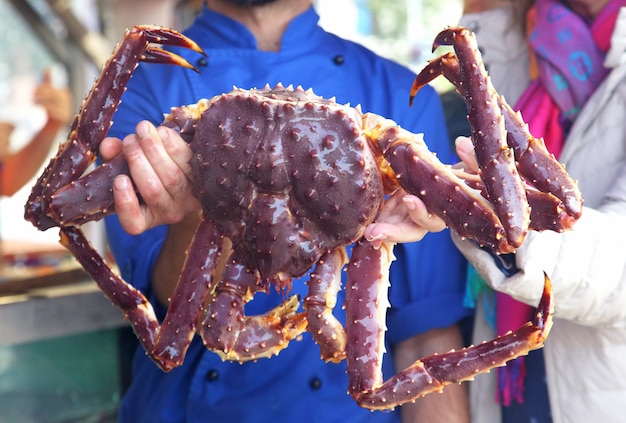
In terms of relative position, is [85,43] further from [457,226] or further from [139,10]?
[457,226]

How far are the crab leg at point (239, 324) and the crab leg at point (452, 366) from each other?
13cm

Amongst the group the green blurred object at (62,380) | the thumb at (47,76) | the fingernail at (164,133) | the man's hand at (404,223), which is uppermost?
the fingernail at (164,133)

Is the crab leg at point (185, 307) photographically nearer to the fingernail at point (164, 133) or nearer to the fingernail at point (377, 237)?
the fingernail at point (164, 133)

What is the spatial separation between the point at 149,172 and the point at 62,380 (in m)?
1.31

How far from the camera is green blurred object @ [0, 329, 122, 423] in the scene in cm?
203

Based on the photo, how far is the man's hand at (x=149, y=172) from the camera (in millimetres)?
1033

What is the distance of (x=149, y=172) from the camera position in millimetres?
1044

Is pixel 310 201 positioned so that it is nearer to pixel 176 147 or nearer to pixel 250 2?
pixel 176 147

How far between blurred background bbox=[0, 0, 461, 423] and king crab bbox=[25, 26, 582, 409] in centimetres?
19

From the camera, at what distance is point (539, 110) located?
1.54m

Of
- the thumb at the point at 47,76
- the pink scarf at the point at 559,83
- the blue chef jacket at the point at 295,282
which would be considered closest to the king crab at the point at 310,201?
the blue chef jacket at the point at 295,282

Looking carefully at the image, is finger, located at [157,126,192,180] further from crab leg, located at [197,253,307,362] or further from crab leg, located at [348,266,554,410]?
crab leg, located at [348,266,554,410]

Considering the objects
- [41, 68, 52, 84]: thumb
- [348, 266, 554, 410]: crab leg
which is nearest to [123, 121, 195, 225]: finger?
[348, 266, 554, 410]: crab leg

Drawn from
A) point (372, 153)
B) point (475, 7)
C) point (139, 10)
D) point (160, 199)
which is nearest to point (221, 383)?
point (160, 199)
